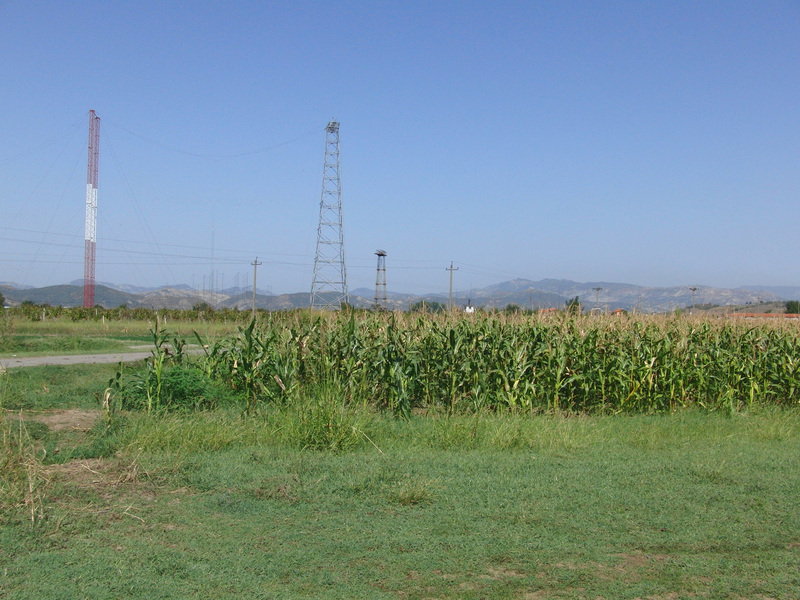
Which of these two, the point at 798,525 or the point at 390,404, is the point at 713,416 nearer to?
the point at 390,404

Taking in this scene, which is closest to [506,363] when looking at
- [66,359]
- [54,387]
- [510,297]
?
[510,297]

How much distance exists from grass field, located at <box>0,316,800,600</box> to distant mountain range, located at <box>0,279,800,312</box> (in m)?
6.18

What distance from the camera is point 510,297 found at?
17859mm

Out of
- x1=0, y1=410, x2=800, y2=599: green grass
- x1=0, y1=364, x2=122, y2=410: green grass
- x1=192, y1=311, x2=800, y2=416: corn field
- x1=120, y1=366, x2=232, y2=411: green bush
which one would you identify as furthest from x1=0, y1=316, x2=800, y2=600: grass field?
x1=192, y1=311, x2=800, y2=416: corn field

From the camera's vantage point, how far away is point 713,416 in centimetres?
1283

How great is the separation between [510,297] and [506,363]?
5657mm

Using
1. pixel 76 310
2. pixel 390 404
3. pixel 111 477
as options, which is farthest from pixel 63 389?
pixel 76 310

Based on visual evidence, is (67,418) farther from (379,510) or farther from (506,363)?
(506,363)

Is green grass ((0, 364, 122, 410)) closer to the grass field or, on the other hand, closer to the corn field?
the grass field

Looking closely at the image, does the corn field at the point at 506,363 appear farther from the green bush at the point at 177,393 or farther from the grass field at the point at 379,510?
the grass field at the point at 379,510

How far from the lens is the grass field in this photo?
4.48 meters

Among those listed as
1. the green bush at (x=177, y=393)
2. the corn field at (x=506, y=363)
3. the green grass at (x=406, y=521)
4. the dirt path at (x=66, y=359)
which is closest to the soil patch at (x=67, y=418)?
the green bush at (x=177, y=393)

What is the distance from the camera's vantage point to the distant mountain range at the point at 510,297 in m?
16.2

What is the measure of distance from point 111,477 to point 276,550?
2.50 meters
